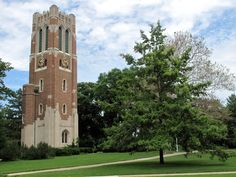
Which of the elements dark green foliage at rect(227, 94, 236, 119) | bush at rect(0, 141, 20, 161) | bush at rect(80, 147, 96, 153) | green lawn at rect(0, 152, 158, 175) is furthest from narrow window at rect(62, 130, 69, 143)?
dark green foliage at rect(227, 94, 236, 119)

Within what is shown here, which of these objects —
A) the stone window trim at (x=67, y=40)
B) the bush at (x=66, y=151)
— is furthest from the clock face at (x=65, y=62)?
the bush at (x=66, y=151)

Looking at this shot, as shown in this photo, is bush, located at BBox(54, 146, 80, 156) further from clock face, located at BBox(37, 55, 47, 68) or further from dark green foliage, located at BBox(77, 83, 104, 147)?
clock face, located at BBox(37, 55, 47, 68)

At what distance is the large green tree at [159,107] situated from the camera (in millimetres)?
25297

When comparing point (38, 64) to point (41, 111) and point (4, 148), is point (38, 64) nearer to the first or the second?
point (41, 111)

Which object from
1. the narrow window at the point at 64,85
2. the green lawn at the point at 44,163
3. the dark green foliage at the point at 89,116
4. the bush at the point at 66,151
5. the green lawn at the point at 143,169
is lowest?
the green lawn at the point at 143,169

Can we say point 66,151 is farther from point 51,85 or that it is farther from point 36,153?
point 51,85

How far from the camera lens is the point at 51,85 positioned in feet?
201

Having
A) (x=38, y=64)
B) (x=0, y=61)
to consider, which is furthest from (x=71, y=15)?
(x=0, y=61)

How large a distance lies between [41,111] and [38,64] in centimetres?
811

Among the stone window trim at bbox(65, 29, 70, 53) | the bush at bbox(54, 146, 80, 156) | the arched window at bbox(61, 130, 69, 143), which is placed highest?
the stone window trim at bbox(65, 29, 70, 53)

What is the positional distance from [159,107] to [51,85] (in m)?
37.7

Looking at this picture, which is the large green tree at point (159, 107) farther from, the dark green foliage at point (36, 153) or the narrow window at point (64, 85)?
the narrow window at point (64, 85)

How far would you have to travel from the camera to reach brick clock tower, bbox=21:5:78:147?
2389 inches

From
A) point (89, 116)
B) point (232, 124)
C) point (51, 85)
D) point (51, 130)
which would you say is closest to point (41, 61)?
point (51, 85)
